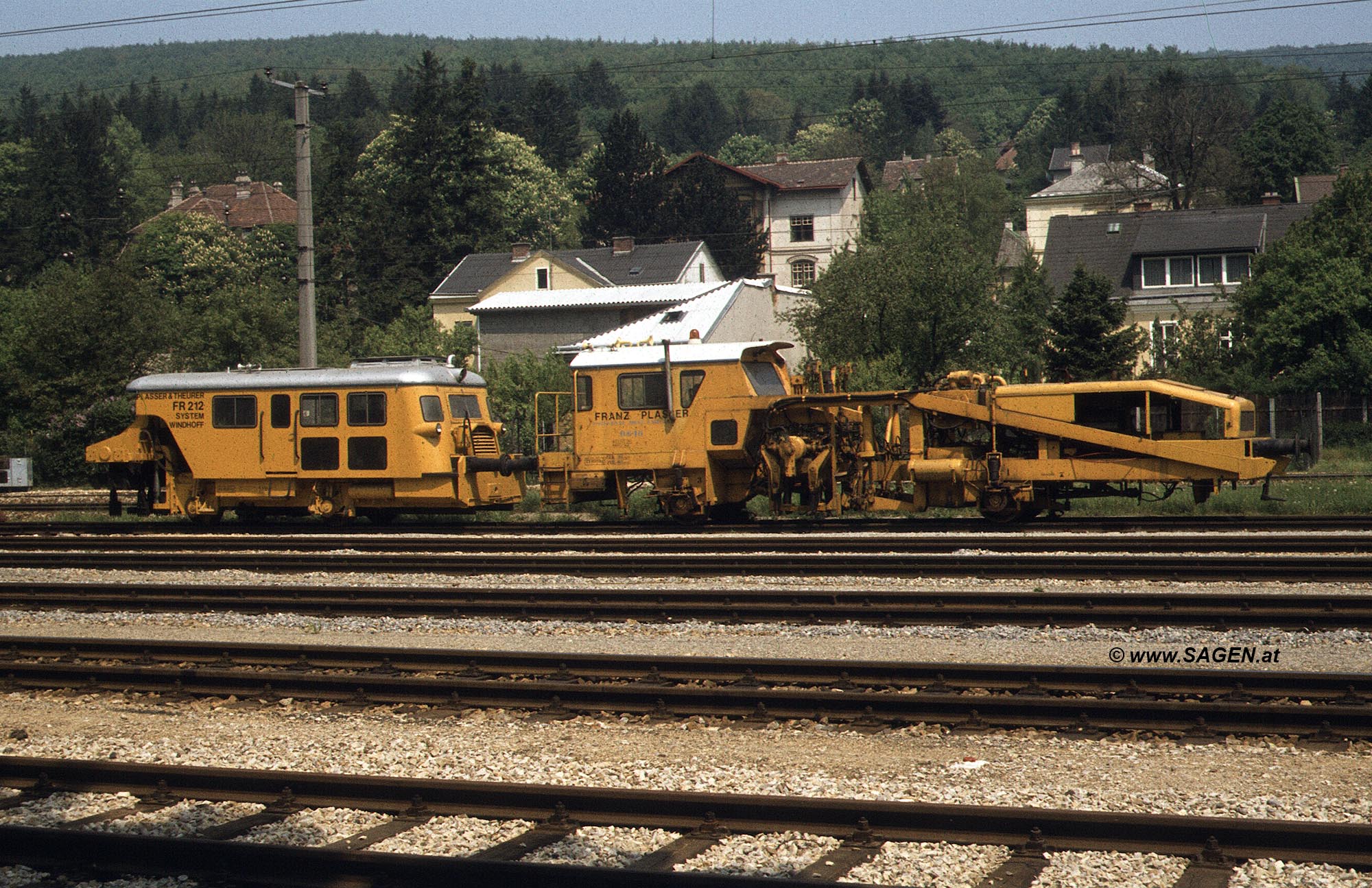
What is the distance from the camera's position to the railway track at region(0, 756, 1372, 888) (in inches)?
256

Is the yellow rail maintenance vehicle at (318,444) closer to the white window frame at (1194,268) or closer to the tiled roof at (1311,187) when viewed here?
the white window frame at (1194,268)

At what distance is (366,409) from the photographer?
75.9ft

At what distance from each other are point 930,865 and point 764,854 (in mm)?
856

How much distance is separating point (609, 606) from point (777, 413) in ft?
30.1

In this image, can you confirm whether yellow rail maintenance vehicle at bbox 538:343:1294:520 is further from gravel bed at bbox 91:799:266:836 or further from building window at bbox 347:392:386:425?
gravel bed at bbox 91:799:266:836

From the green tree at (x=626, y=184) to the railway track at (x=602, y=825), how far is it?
89.0 metres

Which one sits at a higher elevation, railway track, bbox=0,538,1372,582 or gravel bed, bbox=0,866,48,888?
railway track, bbox=0,538,1372,582

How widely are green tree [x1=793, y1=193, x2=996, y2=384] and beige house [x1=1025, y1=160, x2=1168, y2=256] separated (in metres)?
53.3

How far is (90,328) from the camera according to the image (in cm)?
4078

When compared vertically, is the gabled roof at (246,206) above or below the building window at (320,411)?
above

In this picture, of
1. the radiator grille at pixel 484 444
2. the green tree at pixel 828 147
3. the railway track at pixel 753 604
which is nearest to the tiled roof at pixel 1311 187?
the radiator grille at pixel 484 444

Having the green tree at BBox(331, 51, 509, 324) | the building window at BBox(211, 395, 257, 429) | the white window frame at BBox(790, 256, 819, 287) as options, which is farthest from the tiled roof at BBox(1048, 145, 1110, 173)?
the building window at BBox(211, 395, 257, 429)

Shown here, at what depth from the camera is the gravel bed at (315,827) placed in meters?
7.30

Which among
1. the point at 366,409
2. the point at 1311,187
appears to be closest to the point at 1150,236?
the point at 1311,187
